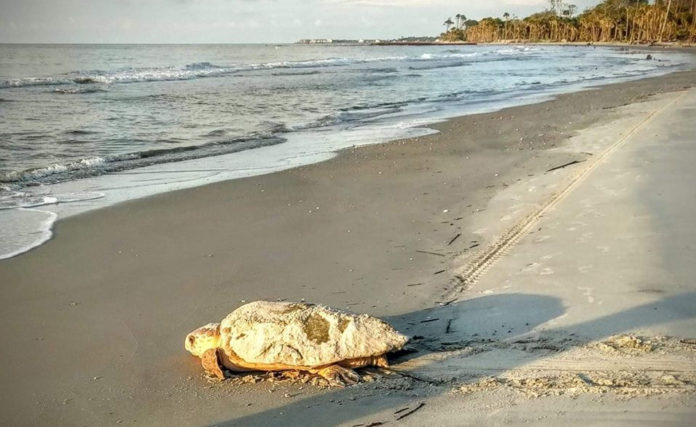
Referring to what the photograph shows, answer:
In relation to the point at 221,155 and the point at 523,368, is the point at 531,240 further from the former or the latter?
the point at 221,155

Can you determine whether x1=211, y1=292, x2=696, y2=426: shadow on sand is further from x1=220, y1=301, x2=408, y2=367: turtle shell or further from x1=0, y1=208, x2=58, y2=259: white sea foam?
x1=0, y1=208, x2=58, y2=259: white sea foam

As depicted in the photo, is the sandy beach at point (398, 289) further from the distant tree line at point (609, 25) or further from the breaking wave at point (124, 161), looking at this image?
the distant tree line at point (609, 25)

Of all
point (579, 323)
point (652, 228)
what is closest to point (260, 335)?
point (579, 323)

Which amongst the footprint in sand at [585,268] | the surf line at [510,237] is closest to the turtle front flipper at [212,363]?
the surf line at [510,237]

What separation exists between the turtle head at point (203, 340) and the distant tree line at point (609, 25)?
99.0 m

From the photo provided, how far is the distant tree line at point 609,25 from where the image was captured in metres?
95.2

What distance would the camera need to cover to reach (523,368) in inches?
146

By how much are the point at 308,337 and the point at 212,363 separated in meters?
0.60

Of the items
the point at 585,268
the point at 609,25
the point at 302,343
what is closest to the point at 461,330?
the point at 302,343

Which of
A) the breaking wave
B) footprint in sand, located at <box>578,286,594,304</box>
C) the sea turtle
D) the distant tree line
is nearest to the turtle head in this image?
the sea turtle

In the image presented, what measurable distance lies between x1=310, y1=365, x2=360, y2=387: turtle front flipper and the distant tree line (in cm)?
9882

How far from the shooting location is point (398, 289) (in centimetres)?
514

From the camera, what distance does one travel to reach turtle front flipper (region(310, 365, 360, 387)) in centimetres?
368

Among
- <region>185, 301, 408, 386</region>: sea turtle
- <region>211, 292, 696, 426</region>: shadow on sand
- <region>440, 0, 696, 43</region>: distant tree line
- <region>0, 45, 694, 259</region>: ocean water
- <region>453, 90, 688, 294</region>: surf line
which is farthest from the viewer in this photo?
<region>440, 0, 696, 43</region>: distant tree line
